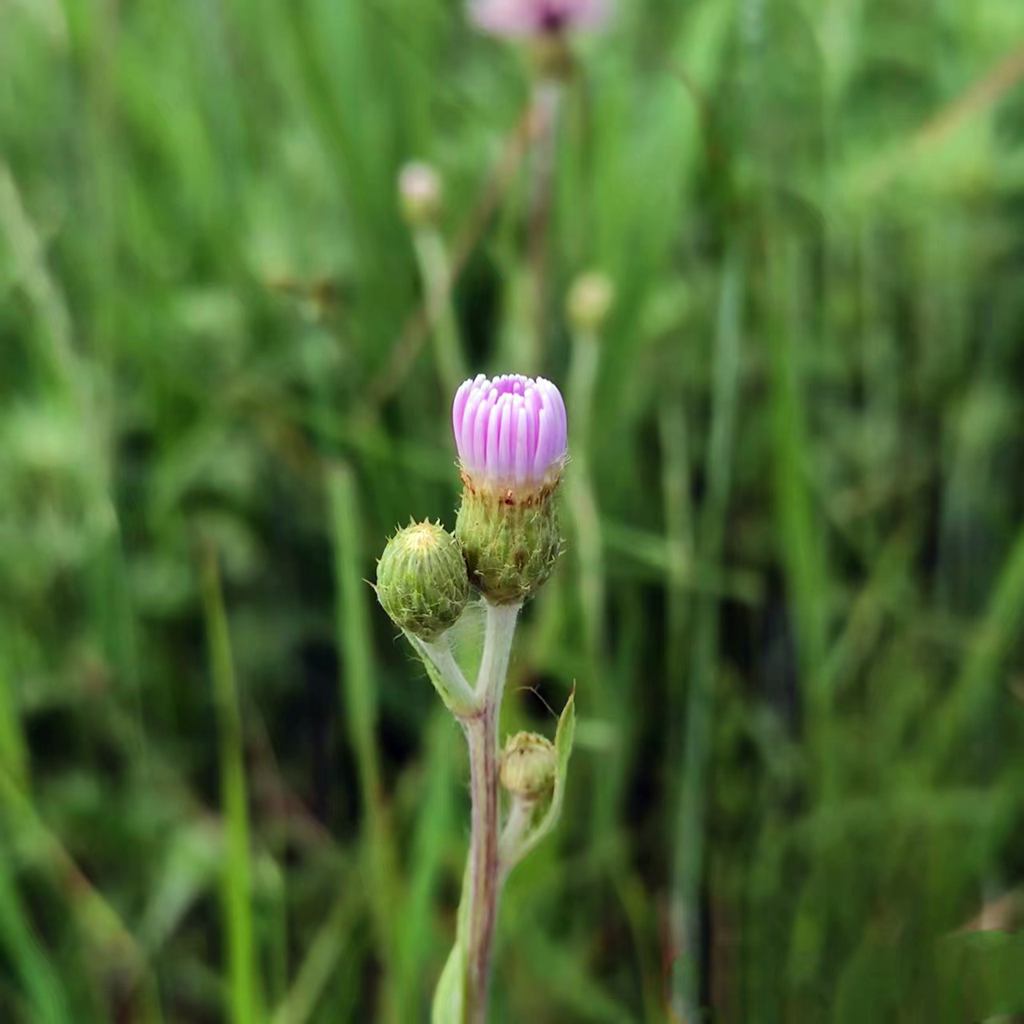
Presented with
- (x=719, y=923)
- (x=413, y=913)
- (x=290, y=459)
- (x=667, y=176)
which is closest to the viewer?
(x=413, y=913)

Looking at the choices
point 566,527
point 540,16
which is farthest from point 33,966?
point 540,16

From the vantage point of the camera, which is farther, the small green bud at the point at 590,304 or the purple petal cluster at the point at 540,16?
the purple petal cluster at the point at 540,16

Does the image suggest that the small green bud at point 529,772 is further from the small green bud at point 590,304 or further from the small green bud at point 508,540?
the small green bud at point 590,304

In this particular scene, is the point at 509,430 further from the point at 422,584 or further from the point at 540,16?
the point at 540,16

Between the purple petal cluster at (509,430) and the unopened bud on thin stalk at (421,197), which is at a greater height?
the unopened bud on thin stalk at (421,197)

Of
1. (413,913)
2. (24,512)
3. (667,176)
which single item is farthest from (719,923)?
(667,176)

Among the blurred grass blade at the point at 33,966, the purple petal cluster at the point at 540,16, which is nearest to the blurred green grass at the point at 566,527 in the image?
the blurred grass blade at the point at 33,966

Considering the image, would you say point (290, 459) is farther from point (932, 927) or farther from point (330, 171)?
point (932, 927)
